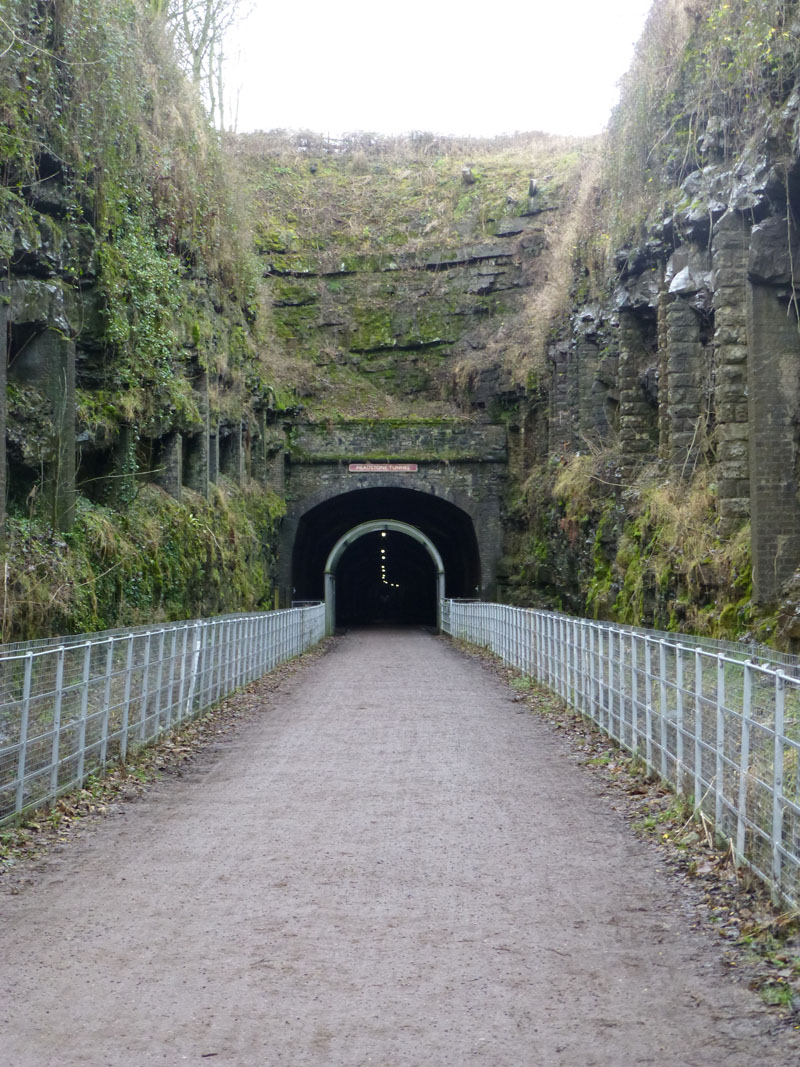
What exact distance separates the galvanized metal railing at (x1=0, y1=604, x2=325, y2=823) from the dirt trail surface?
0.61 meters

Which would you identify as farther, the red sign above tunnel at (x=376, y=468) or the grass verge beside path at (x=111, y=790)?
the red sign above tunnel at (x=376, y=468)

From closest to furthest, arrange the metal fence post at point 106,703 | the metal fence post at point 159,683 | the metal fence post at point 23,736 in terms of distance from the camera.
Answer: the metal fence post at point 23,736, the metal fence post at point 106,703, the metal fence post at point 159,683

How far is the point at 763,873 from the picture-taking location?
5516 millimetres

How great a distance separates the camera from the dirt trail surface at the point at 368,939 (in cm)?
395

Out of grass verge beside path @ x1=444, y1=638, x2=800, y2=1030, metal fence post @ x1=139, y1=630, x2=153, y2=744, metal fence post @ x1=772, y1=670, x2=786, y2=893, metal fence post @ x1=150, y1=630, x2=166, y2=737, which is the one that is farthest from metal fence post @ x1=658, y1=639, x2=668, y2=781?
metal fence post @ x1=150, y1=630, x2=166, y2=737

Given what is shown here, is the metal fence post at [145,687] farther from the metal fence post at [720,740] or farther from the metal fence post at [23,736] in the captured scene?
the metal fence post at [720,740]

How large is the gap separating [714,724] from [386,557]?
162 feet

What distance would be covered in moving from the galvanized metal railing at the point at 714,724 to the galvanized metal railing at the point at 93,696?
13.9 ft

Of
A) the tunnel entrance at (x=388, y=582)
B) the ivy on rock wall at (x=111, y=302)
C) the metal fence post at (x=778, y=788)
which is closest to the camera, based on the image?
the metal fence post at (x=778, y=788)

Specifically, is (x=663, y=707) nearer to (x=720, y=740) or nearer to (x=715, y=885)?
(x=720, y=740)

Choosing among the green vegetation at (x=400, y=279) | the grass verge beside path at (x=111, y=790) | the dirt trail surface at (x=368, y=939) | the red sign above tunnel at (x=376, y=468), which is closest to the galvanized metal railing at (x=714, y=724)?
the dirt trail surface at (x=368, y=939)

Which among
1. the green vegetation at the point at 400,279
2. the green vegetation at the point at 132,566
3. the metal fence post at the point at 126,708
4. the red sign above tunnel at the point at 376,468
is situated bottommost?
the metal fence post at the point at 126,708

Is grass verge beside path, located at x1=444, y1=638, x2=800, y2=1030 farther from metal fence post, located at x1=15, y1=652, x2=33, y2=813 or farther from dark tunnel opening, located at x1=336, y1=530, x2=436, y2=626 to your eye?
dark tunnel opening, located at x1=336, y1=530, x2=436, y2=626

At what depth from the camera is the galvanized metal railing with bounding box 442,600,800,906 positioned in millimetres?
5285
